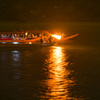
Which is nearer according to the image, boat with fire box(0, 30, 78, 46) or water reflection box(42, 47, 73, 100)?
water reflection box(42, 47, 73, 100)

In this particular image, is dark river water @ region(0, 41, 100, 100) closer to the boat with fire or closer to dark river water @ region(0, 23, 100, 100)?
dark river water @ region(0, 23, 100, 100)

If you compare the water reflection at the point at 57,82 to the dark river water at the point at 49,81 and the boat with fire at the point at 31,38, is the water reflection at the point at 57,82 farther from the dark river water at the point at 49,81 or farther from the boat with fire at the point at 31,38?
the boat with fire at the point at 31,38

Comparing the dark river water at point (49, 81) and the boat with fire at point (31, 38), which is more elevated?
the boat with fire at point (31, 38)

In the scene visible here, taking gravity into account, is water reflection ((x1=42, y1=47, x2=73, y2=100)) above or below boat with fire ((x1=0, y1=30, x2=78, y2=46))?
below

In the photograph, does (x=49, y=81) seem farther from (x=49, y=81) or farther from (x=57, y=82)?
(x=57, y=82)

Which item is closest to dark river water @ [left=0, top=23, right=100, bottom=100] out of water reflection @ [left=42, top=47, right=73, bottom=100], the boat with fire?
water reflection @ [left=42, top=47, right=73, bottom=100]

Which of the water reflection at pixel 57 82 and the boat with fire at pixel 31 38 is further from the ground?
the boat with fire at pixel 31 38

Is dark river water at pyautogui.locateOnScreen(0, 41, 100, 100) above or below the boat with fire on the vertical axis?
below

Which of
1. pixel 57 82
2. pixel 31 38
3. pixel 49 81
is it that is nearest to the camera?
pixel 57 82

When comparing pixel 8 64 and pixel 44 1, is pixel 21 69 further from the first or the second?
pixel 44 1

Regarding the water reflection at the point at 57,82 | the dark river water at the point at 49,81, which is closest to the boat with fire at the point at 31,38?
the dark river water at the point at 49,81

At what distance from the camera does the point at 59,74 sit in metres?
11.9

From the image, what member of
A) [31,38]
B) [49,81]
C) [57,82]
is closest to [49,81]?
[49,81]

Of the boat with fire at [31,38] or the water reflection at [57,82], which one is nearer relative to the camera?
the water reflection at [57,82]
